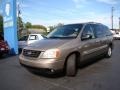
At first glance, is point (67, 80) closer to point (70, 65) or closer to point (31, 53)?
point (70, 65)

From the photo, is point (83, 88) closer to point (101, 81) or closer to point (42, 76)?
point (101, 81)

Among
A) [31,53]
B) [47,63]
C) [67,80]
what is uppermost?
[31,53]

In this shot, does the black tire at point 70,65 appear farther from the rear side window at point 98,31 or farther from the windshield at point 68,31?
the rear side window at point 98,31

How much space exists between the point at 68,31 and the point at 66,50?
1488 millimetres

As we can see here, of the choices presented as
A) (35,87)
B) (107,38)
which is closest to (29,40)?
(107,38)

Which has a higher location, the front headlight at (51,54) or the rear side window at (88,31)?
the rear side window at (88,31)

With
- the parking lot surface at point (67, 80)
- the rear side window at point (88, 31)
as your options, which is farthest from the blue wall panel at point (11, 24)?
the rear side window at point (88, 31)

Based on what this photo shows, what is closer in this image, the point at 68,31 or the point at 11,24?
the point at 68,31

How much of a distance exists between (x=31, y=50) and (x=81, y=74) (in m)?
1.96

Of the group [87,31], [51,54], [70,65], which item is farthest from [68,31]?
[51,54]

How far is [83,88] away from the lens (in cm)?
541

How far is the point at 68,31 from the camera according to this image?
7469 mm

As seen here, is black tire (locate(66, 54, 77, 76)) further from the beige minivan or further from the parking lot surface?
the parking lot surface

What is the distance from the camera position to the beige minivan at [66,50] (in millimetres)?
5910
